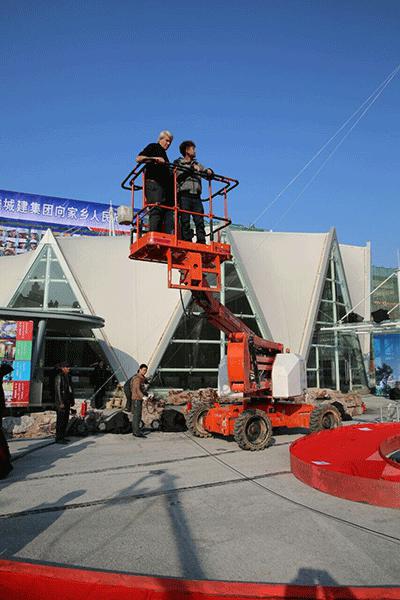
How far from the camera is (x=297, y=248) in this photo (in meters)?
20.0

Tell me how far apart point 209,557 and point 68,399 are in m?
6.53

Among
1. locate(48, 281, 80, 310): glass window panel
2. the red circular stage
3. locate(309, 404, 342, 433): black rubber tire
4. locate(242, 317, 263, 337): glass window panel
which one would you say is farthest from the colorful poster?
locate(242, 317, 263, 337): glass window panel

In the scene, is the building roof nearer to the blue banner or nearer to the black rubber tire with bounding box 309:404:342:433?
the blue banner

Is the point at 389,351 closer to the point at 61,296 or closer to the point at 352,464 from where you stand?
the point at 352,464

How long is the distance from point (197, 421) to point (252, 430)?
185 cm

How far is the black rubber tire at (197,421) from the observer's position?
9.60 meters

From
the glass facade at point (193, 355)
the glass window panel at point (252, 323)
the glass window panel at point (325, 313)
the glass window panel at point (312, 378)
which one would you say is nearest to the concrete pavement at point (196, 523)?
the glass facade at point (193, 355)

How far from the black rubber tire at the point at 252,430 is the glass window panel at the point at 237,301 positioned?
381 inches

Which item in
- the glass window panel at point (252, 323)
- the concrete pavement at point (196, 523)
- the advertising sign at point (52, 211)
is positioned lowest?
the concrete pavement at point (196, 523)

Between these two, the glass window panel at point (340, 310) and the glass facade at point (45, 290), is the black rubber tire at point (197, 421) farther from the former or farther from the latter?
the glass window panel at point (340, 310)

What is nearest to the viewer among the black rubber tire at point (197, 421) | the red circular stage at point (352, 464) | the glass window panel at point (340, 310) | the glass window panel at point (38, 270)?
the red circular stage at point (352, 464)

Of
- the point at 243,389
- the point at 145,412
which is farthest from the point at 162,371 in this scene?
the point at 243,389

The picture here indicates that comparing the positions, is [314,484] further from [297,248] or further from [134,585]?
[297,248]

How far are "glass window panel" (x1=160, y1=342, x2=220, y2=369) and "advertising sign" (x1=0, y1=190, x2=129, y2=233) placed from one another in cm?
2438
